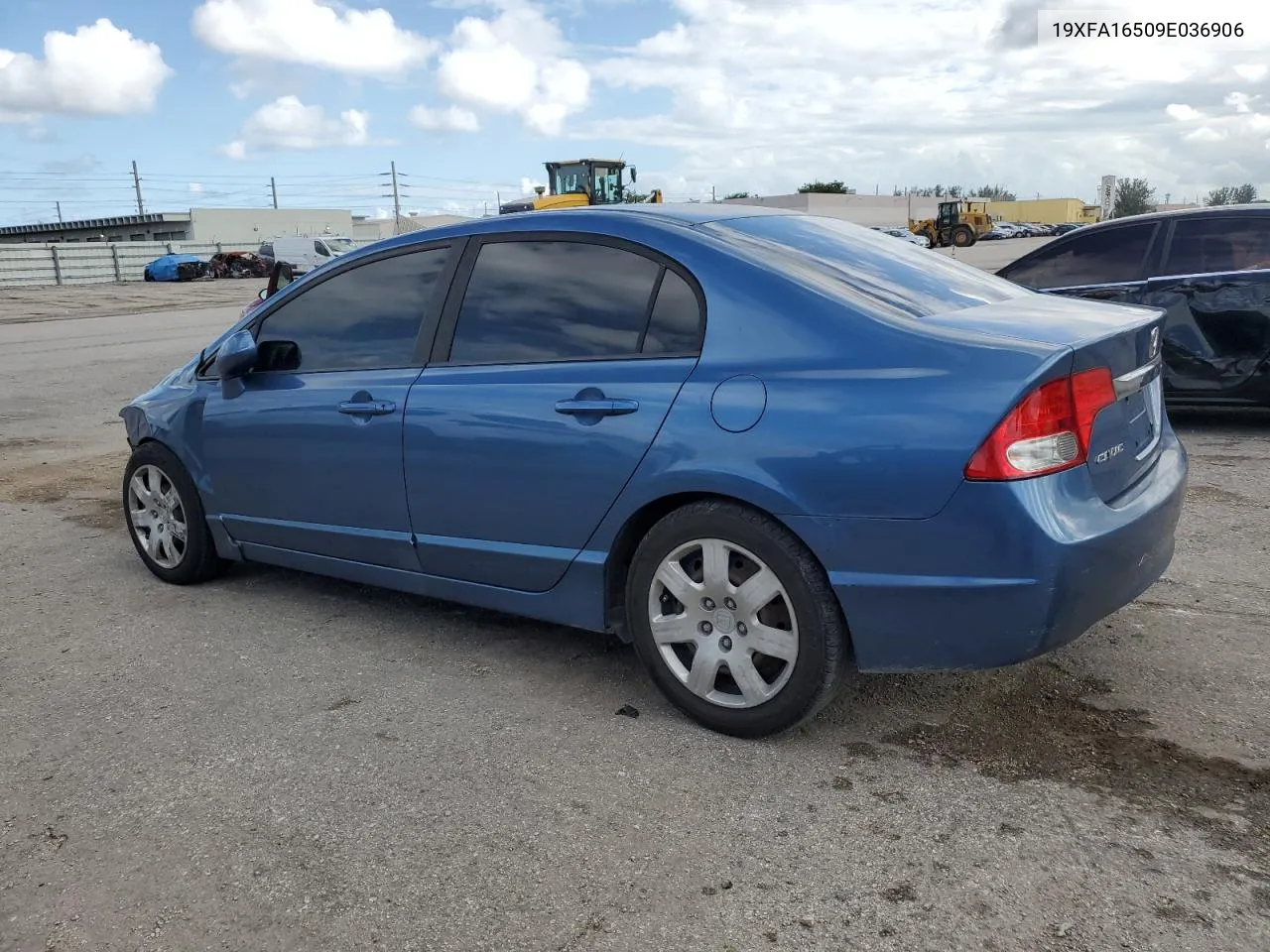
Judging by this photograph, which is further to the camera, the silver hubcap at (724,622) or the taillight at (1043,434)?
the silver hubcap at (724,622)

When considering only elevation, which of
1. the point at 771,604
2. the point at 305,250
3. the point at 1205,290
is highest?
the point at 305,250

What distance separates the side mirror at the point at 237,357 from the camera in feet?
14.9

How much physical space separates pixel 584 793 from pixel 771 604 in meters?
0.76

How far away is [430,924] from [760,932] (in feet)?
2.45

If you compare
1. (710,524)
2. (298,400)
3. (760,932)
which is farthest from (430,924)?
(298,400)

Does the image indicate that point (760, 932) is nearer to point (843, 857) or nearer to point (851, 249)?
point (843, 857)

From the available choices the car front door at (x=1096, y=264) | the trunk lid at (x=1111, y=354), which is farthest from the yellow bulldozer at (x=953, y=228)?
the trunk lid at (x=1111, y=354)

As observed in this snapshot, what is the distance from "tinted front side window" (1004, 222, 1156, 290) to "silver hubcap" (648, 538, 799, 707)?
549 cm

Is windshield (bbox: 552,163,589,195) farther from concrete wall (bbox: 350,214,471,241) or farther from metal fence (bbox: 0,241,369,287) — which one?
concrete wall (bbox: 350,214,471,241)

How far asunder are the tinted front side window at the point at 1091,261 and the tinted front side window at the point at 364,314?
518cm

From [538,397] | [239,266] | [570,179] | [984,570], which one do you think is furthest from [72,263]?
[984,570]

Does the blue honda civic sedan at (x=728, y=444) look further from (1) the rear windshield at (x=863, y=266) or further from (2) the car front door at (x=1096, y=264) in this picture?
(2) the car front door at (x=1096, y=264)

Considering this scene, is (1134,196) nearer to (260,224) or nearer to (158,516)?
(260,224)

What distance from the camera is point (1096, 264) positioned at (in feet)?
25.2
